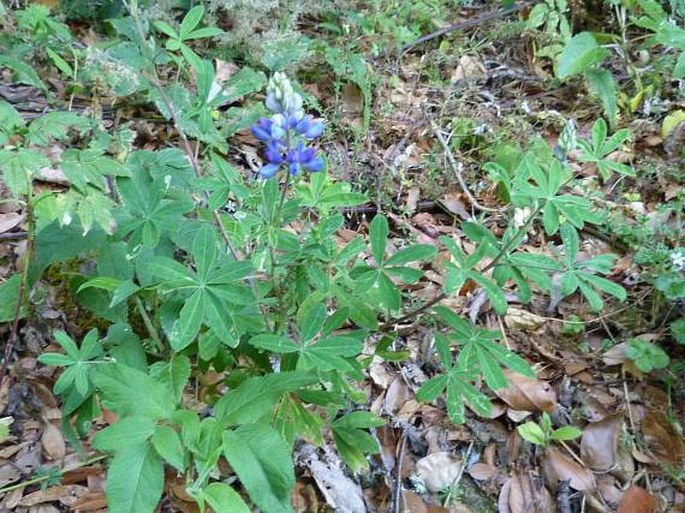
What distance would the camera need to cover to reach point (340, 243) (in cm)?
314

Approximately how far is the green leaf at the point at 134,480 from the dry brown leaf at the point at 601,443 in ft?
5.45

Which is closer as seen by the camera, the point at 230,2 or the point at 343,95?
the point at 230,2

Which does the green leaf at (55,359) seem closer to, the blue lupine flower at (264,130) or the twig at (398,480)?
the blue lupine flower at (264,130)

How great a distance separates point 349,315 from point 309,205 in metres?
0.37

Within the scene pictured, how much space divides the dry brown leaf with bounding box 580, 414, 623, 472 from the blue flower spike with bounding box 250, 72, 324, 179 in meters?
1.56

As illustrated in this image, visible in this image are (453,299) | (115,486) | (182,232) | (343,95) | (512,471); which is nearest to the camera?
(115,486)

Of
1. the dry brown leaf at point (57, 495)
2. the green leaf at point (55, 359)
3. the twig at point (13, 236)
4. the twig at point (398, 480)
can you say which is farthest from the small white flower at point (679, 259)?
the twig at point (13, 236)

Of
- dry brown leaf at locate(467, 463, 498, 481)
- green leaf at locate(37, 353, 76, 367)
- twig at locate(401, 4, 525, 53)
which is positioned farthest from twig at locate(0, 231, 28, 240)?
twig at locate(401, 4, 525, 53)

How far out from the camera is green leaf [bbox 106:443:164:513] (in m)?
1.49

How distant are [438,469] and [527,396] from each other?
1.52 ft

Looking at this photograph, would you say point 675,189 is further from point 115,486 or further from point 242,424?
point 115,486

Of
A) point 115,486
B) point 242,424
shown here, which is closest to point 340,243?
point 242,424

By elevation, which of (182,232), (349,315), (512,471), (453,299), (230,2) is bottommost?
(512,471)

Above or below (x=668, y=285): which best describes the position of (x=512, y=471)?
below
